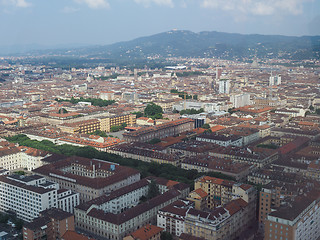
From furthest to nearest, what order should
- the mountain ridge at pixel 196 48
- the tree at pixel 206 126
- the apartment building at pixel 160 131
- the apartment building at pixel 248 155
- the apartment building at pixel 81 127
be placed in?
the mountain ridge at pixel 196 48, the tree at pixel 206 126, the apartment building at pixel 81 127, the apartment building at pixel 160 131, the apartment building at pixel 248 155

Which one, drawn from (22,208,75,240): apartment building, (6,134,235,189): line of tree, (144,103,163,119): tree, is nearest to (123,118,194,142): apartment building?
(6,134,235,189): line of tree

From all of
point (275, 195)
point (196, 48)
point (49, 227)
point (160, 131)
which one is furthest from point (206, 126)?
point (196, 48)

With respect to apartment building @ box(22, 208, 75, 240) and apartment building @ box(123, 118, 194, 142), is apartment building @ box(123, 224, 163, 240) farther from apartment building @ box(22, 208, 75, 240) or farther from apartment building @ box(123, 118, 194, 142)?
apartment building @ box(123, 118, 194, 142)

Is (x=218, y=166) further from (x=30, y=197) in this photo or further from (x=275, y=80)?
(x=275, y=80)

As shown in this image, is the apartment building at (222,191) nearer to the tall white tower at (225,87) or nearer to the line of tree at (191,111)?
the line of tree at (191,111)

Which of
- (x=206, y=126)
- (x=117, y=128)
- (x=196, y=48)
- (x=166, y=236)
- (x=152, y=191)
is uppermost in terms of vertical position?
(x=196, y=48)

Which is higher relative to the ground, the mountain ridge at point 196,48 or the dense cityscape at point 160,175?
the mountain ridge at point 196,48

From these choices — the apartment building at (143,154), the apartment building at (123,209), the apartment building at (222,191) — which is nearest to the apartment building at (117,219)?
the apartment building at (123,209)
